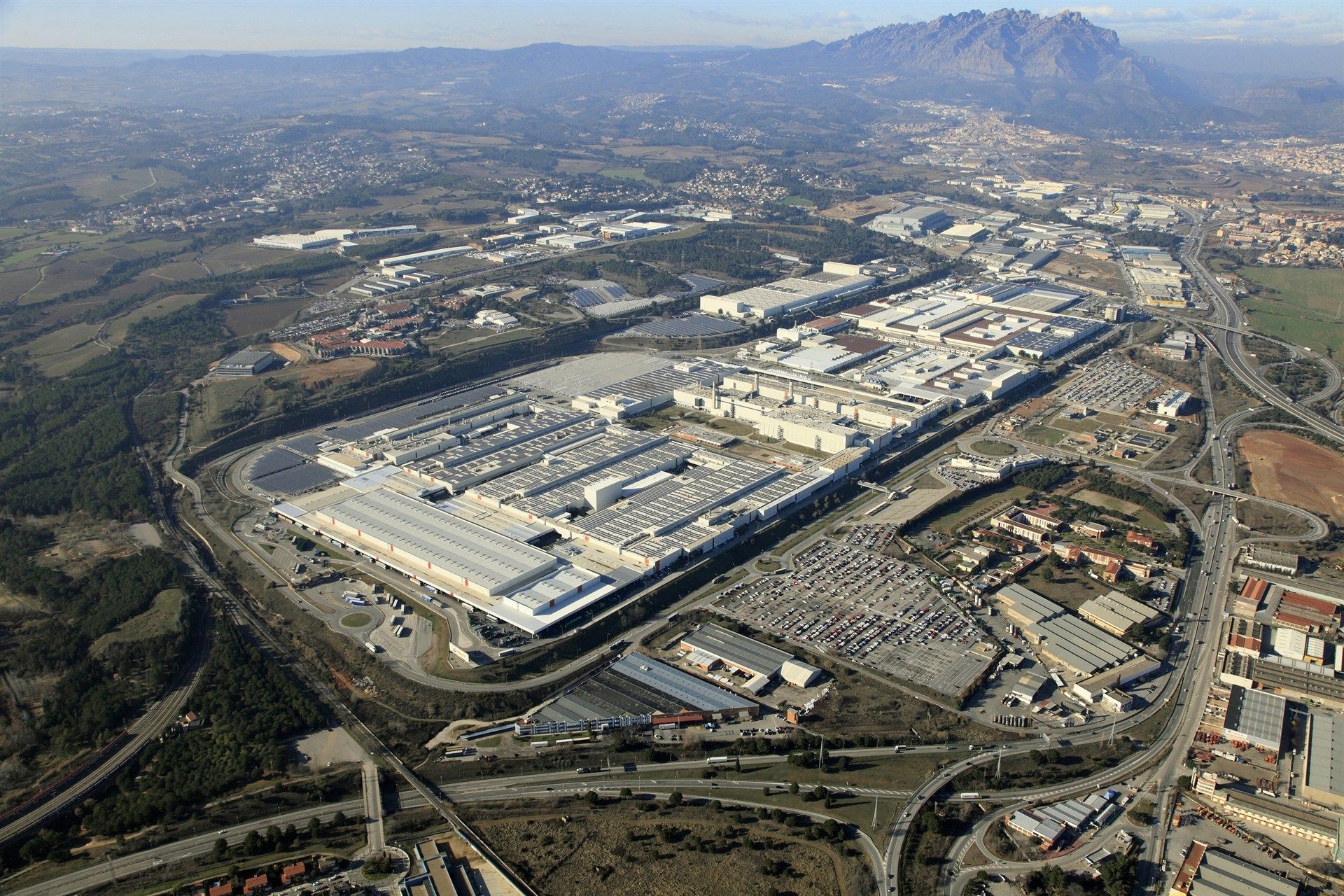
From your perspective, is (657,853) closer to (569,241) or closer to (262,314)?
(262,314)

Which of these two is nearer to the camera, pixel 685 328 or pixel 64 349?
pixel 64 349

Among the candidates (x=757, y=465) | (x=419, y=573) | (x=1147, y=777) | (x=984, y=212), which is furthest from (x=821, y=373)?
(x=984, y=212)

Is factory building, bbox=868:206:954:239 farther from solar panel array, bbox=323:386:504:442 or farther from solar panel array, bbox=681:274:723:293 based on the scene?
solar panel array, bbox=323:386:504:442

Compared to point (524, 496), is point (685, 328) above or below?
below

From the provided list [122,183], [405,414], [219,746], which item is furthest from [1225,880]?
[122,183]

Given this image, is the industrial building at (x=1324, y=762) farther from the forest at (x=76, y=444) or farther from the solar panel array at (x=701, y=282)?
the solar panel array at (x=701, y=282)

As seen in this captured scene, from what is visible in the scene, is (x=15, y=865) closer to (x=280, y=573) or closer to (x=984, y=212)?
(x=280, y=573)

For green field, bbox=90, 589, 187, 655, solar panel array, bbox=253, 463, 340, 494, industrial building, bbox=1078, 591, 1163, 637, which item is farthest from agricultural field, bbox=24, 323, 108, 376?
industrial building, bbox=1078, 591, 1163, 637
